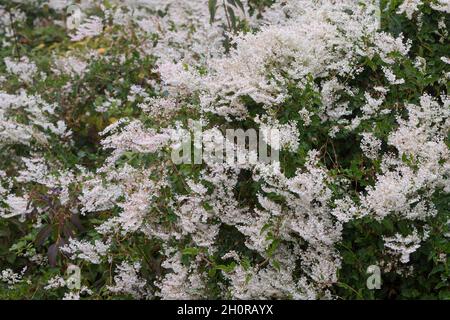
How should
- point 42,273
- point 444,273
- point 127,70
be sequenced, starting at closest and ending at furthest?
point 444,273 < point 42,273 < point 127,70

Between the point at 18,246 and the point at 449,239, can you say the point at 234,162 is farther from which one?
the point at 18,246

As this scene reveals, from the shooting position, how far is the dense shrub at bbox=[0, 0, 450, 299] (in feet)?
9.33

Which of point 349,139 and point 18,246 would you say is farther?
point 18,246

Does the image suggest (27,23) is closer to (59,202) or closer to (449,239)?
(59,202)

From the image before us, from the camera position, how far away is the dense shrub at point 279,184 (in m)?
2.84

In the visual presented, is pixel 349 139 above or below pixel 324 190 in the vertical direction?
above

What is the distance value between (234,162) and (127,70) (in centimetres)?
185

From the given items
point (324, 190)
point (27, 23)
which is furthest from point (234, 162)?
point (27, 23)

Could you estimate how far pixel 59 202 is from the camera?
360 cm

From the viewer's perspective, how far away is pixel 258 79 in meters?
3.20

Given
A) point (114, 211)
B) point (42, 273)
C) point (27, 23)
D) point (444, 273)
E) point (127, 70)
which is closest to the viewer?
point (444, 273)

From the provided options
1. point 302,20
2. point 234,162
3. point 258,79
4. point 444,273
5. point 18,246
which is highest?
point 302,20

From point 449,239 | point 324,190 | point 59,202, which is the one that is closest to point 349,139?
point 324,190

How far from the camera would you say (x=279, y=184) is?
2.91 metres
